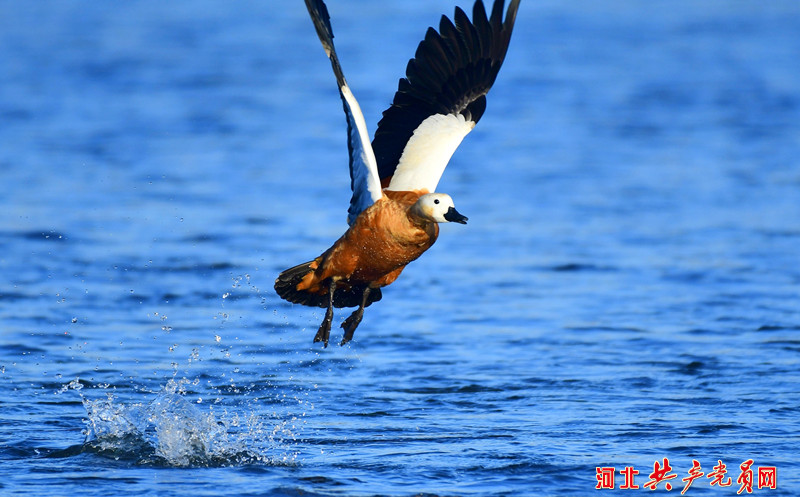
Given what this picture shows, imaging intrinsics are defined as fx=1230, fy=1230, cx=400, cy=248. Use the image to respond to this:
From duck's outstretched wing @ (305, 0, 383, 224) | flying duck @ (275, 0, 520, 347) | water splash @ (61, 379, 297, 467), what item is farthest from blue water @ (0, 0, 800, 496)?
duck's outstretched wing @ (305, 0, 383, 224)

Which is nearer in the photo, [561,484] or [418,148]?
[561,484]

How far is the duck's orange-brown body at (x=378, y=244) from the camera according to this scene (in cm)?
654

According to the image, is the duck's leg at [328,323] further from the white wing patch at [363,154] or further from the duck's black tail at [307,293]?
the white wing patch at [363,154]

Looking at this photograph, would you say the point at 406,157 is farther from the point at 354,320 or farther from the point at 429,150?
the point at 354,320

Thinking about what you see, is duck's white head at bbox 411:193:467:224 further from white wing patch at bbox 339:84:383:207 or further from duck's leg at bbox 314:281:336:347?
duck's leg at bbox 314:281:336:347

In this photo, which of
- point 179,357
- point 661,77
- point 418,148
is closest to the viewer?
point 418,148

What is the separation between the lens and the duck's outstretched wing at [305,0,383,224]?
629 cm

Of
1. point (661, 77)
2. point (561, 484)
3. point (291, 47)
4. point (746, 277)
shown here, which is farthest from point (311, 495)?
point (291, 47)

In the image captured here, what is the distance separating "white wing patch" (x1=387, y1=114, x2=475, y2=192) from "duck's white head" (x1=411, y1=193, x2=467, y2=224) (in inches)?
18.3

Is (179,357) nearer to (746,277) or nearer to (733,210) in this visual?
(746,277)

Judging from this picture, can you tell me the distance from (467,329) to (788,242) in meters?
4.32

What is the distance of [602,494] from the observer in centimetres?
628

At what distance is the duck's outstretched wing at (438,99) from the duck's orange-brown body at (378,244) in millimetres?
233

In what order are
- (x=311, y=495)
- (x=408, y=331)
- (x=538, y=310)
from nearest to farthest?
(x=311, y=495) → (x=408, y=331) → (x=538, y=310)
